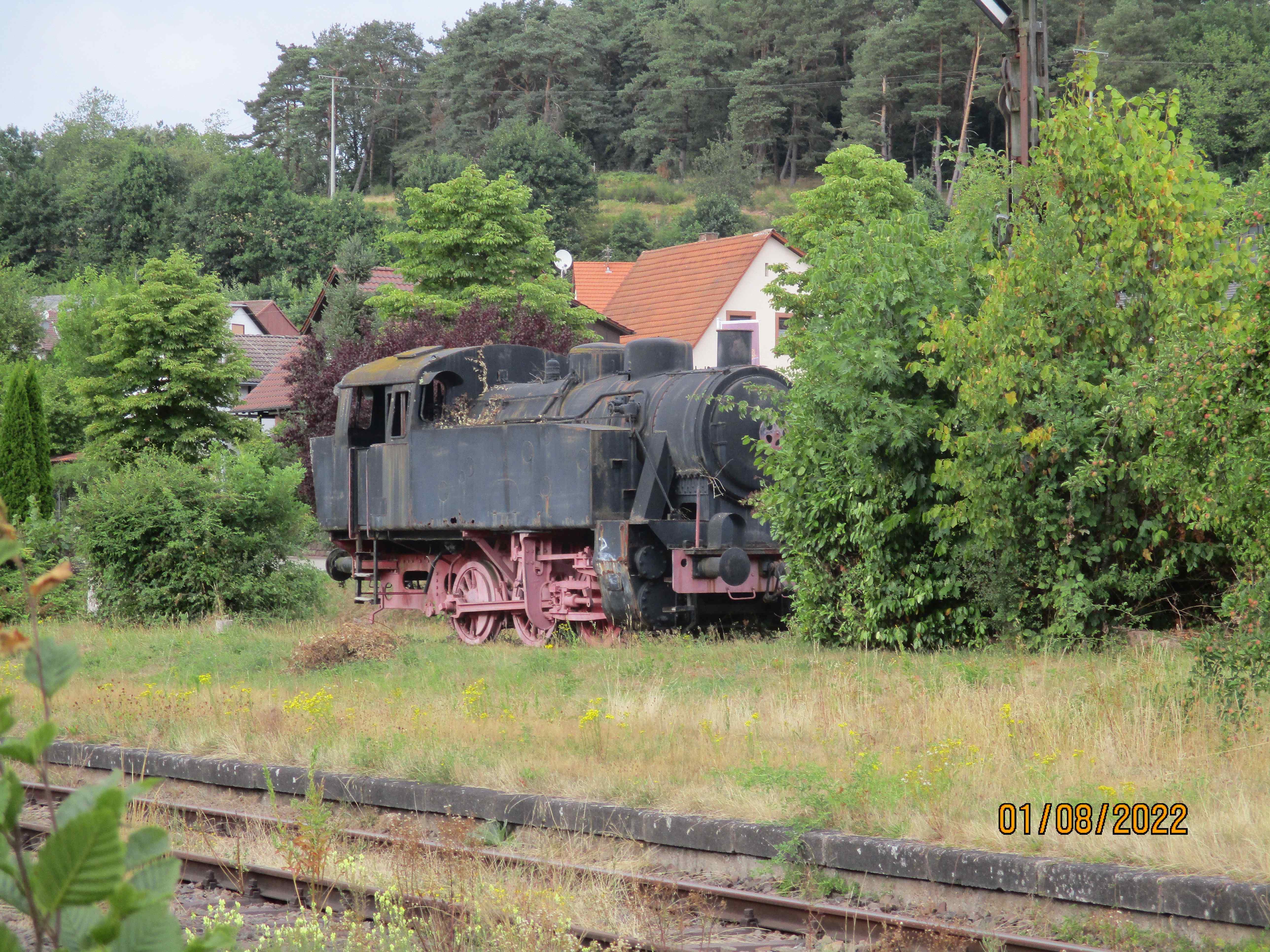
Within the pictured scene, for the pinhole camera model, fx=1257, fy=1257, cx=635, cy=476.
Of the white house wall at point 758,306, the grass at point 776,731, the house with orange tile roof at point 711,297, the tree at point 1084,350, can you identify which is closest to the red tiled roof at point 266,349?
the house with orange tile roof at point 711,297

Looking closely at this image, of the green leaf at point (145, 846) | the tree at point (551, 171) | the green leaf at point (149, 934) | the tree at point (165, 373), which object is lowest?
the green leaf at point (149, 934)

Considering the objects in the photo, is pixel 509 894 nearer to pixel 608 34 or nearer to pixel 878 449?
pixel 878 449

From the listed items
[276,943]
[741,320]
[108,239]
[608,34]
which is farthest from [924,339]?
[608,34]

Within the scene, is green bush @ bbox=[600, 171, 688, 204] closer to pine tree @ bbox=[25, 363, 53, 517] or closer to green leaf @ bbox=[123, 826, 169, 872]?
pine tree @ bbox=[25, 363, 53, 517]

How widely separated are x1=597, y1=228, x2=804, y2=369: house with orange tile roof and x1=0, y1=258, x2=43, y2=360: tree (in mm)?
24599

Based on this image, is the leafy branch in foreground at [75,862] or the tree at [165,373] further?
the tree at [165,373]

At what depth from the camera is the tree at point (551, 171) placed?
230ft

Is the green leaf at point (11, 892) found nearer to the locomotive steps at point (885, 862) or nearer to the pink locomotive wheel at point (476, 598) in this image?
the locomotive steps at point (885, 862)

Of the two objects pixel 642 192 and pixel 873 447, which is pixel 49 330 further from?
pixel 873 447

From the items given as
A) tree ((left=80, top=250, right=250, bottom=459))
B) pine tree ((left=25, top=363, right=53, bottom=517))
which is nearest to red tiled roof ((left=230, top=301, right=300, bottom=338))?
tree ((left=80, top=250, right=250, bottom=459))

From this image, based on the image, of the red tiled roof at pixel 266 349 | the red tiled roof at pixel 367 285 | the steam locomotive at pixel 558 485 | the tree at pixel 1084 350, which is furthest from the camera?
the red tiled roof at pixel 266 349

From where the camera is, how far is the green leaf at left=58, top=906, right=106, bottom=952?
201 centimetres

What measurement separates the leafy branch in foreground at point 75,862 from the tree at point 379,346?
64.9 ft

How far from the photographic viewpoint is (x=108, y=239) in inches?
2960
